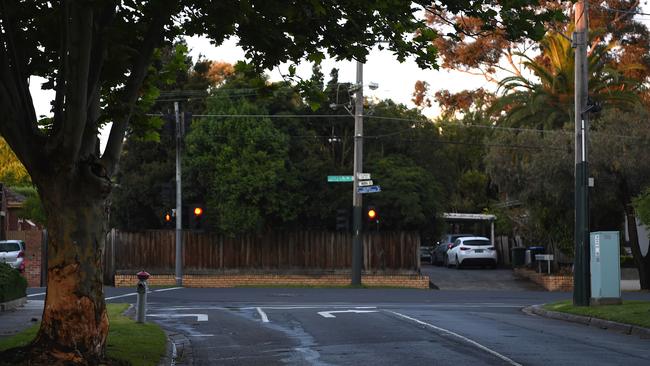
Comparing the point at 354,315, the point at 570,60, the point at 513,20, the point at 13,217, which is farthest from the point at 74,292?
the point at 13,217

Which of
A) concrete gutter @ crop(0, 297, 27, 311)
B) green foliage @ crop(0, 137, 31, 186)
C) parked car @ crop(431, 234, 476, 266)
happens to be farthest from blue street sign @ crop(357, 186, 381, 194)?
green foliage @ crop(0, 137, 31, 186)

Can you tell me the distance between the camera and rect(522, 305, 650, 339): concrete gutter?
17.9m

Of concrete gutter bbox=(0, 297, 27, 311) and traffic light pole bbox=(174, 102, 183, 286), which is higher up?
traffic light pole bbox=(174, 102, 183, 286)

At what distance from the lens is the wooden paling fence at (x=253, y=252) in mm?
40750

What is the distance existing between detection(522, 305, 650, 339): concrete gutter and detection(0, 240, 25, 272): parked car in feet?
70.7

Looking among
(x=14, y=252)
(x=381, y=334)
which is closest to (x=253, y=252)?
(x=14, y=252)

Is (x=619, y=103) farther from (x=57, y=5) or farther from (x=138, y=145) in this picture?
(x=57, y=5)

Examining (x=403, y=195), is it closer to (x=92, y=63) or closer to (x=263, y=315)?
(x=263, y=315)

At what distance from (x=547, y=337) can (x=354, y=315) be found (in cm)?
560

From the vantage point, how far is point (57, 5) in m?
11.9

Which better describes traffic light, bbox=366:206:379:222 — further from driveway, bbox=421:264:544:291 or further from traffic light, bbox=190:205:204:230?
traffic light, bbox=190:205:204:230

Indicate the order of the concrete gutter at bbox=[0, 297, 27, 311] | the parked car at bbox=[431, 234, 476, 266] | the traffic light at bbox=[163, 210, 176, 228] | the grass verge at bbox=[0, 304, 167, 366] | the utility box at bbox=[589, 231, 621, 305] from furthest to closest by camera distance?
the parked car at bbox=[431, 234, 476, 266] → the traffic light at bbox=[163, 210, 176, 228] → the utility box at bbox=[589, 231, 621, 305] → the concrete gutter at bbox=[0, 297, 27, 311] → the grass verge at bbox=[0, 304, 167, 366]

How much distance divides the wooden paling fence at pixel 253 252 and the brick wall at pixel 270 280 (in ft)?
2.53

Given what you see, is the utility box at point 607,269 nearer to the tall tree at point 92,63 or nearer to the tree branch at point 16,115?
the tall tree at point 92,63
